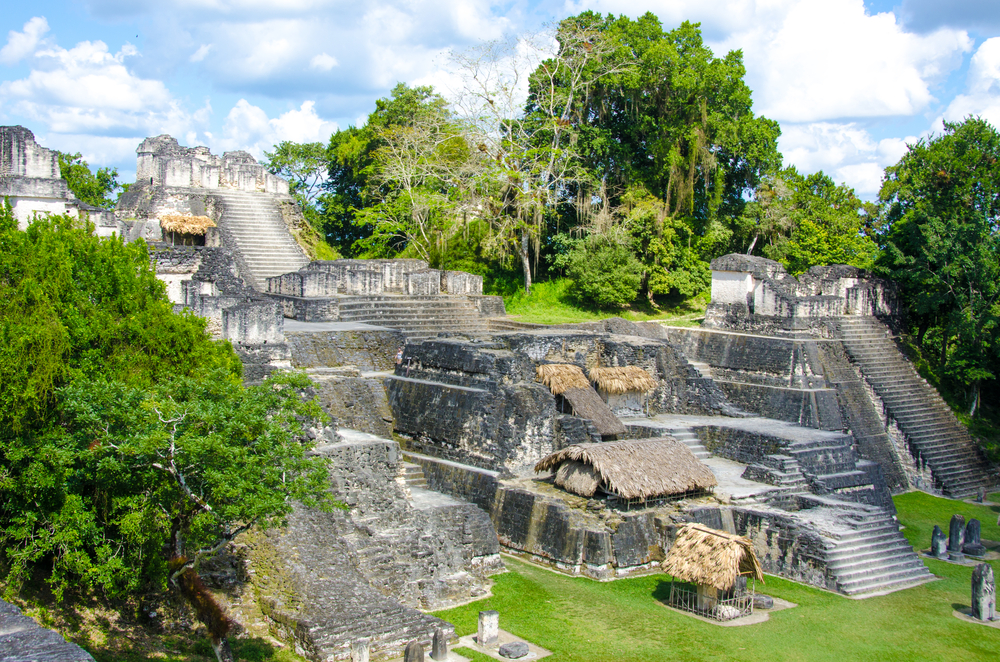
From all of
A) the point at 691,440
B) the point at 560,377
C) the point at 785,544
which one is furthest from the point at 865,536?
the point at 560,377

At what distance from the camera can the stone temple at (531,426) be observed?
11.8m

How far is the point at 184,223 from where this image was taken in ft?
84.3

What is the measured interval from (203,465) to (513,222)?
20.1 meters

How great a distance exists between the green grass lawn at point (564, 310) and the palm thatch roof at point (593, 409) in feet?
25.1

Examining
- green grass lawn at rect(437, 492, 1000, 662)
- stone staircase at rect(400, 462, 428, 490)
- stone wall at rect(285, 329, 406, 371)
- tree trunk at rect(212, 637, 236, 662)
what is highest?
stone wall at rect(285, 329, 406, 371)

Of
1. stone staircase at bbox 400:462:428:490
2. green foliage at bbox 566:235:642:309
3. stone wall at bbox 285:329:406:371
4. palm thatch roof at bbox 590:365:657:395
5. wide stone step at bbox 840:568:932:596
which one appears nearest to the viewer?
wide stone step at bbox 840:568:932:596

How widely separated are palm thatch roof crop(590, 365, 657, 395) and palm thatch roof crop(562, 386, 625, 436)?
2.19ft

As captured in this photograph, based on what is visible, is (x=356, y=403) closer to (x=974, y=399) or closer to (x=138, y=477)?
(x=138, y=477)

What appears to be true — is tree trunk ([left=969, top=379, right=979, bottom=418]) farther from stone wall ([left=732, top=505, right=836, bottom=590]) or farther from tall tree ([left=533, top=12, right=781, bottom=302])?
stone wall ([left=732, top=505, right=836, bottom=590])

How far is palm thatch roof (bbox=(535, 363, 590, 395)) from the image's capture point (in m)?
17.0

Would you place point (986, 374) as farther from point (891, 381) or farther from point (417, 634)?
point (417, 634)

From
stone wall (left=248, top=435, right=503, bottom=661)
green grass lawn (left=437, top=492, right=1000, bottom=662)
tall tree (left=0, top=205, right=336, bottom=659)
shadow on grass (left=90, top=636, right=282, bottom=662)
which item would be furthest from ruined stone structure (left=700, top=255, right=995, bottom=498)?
shadow on grass (left=90, top=636, right=282, bottom=662)

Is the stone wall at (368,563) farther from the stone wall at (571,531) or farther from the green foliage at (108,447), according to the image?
the green foliage at (108,447)

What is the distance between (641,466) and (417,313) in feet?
29.4
